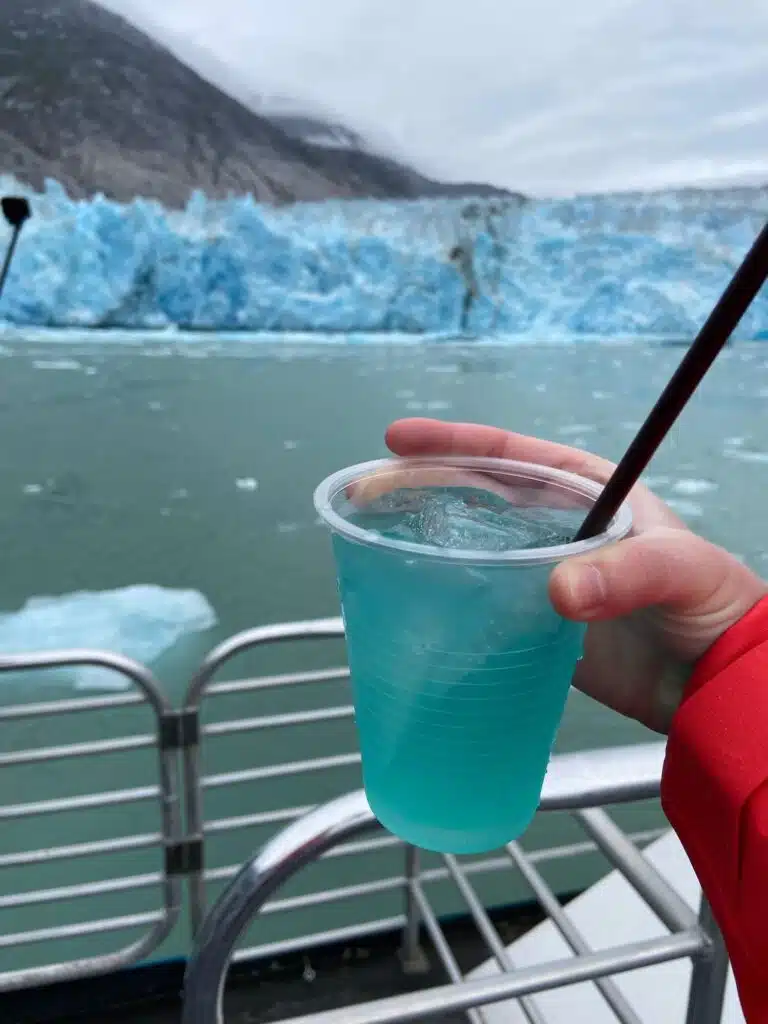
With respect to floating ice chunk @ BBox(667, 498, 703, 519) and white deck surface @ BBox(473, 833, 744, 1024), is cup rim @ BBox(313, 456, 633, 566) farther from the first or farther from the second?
floating ice chunk @ BBox(667, 498, 703, 519)

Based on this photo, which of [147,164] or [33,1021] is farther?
[147,164]

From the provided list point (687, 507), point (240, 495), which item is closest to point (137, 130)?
point (240, 495)

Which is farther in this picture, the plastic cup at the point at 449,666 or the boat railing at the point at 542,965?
the boat railing at the point at 542,965

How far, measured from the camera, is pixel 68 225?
5680 millimetres

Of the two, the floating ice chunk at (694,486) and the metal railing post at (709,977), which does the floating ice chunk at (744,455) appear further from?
the metal railing post at (709,977)

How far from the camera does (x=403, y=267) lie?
6520mm

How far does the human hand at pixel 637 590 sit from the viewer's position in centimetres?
27

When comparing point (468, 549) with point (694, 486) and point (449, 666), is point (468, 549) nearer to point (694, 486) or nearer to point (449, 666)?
point (449, 666)

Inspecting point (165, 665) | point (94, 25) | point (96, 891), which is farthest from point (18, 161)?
point (96, 891)

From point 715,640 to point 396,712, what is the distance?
0.16m

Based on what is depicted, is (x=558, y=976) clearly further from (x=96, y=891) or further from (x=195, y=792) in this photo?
(x=96, y=891)

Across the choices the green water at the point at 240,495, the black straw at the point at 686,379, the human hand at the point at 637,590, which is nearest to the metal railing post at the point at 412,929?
the green water at the point at 240,495

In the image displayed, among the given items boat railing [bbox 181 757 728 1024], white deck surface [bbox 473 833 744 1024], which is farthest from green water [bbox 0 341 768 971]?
boat railing [bbox 181 757 728 1024]

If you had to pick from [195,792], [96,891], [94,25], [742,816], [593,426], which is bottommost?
[593,426]
